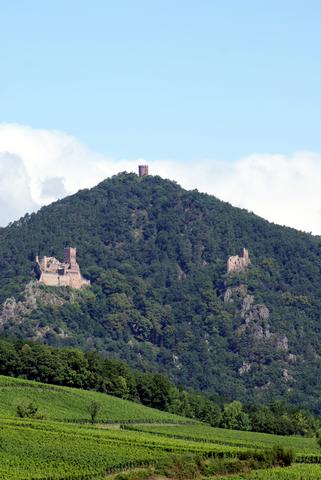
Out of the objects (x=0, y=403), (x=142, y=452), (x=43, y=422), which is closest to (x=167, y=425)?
(x=0, y=403)

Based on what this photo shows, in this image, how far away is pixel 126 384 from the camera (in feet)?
627

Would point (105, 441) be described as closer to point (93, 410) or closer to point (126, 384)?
point (93, 410)

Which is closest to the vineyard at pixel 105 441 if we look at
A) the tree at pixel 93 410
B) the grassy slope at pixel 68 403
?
the grassy slope at pixel 68 403

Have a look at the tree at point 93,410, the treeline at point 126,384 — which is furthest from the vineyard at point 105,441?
the treeline at point 126,384

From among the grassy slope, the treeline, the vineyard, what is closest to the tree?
the grassy slope

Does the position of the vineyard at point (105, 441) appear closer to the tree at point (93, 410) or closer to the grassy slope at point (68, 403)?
the grassy slope at point (68, 403)

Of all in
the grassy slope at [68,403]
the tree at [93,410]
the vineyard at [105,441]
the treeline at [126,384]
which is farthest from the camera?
the treeline at [126,384]

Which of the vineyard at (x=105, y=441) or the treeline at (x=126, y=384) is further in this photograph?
the treeline at (x=126, y=384)

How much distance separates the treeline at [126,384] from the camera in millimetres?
182875

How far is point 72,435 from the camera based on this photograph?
126 metres

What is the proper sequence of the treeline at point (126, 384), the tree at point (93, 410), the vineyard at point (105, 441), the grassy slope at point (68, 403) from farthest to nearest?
the treeline at point (126, 384) → the grassy slope at point (68, 403) → the tree at point (93, 410) → the vineyard at point (105, 441)

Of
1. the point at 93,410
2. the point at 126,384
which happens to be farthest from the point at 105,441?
the point at 126,384

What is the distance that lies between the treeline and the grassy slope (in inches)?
296

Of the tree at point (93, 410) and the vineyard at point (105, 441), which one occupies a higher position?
the tree at point (93, 410)
